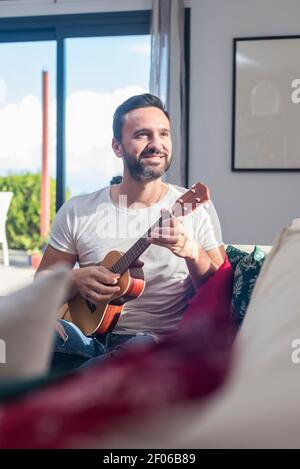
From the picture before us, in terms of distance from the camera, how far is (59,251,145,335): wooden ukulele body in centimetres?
159

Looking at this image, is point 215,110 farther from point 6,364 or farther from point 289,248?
point 6,364

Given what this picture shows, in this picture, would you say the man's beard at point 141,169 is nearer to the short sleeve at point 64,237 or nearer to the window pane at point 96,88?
the short sleeve at point 64,237

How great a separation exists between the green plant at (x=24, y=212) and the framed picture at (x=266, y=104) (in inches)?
103

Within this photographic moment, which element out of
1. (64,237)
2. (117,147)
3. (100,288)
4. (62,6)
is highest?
(62,6)

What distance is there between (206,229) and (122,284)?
0.86 ft

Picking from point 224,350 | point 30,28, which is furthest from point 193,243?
point 30,28

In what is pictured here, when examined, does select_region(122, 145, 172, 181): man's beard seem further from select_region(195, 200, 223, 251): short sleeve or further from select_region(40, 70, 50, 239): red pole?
select_region(40, 70, 50, 239): red pole

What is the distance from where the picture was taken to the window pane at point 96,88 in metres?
4.73

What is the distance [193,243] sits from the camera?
155 cm

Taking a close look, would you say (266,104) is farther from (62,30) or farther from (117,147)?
(117,147)

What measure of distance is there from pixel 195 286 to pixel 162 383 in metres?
1.27

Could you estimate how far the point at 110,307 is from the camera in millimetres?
1603

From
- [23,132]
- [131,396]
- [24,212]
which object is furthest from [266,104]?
[131,396]

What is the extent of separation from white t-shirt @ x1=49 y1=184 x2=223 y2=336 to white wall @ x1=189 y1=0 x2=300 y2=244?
2.54m
